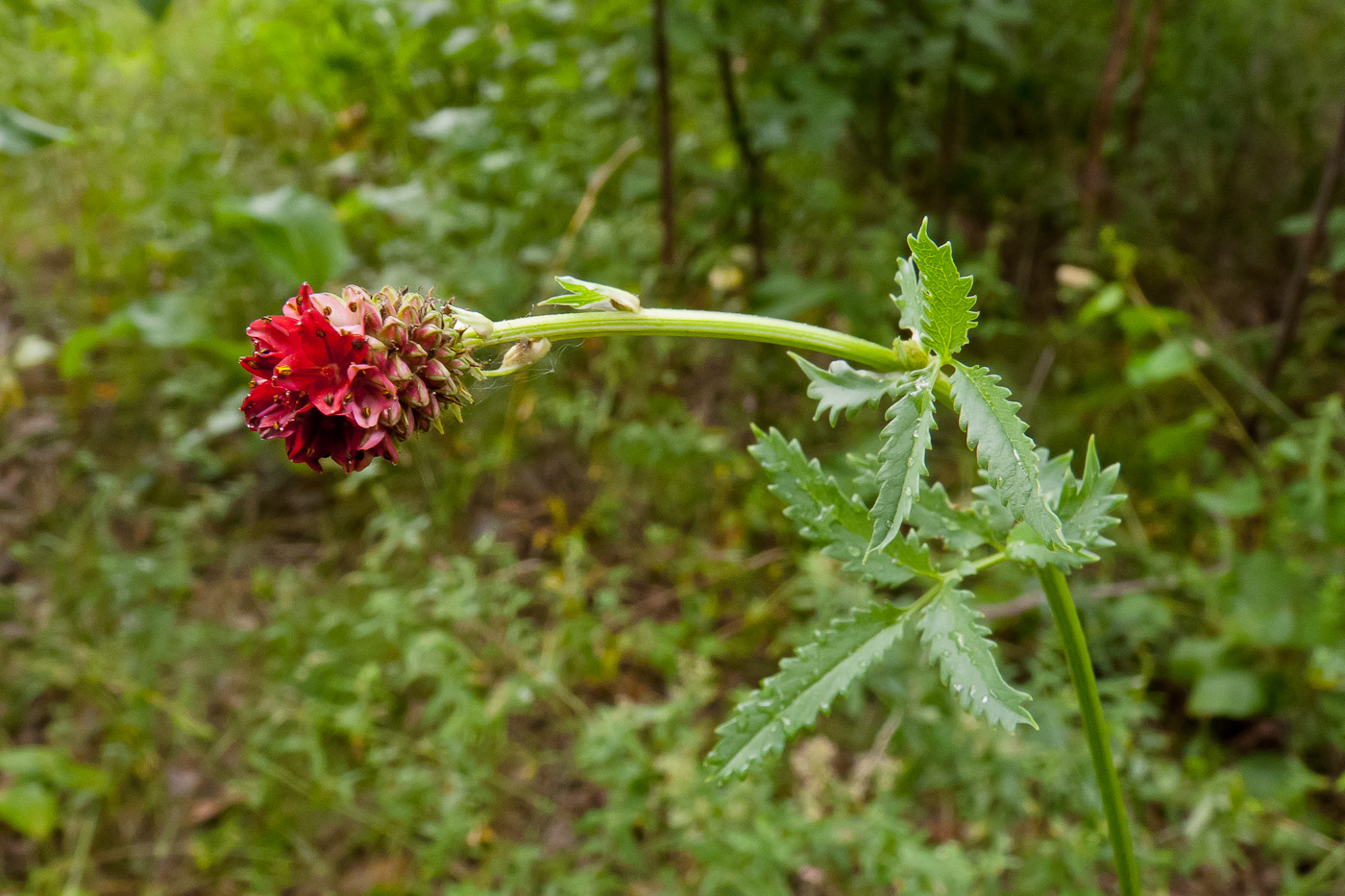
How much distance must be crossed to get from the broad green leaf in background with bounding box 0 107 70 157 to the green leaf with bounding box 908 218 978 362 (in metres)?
2.02

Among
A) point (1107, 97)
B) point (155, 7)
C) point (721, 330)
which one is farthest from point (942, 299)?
point (1107, 97)

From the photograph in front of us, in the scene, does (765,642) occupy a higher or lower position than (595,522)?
lower

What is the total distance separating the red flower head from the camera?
66 cm

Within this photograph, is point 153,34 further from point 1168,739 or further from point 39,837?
point 1168,739

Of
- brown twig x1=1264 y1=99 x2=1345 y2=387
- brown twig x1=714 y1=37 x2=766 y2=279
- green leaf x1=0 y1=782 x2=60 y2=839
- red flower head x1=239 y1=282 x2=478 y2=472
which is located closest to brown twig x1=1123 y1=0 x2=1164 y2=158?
brown twig x1=1264 y1=99 x2=1345 y2=387

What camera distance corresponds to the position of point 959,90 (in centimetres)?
279

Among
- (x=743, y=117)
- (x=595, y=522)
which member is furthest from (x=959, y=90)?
(x=595, y=522)

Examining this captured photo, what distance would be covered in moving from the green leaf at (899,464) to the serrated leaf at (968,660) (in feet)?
0.53

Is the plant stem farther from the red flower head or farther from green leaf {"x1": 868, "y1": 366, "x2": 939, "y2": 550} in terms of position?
the red flower head

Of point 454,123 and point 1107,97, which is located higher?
point 454,123

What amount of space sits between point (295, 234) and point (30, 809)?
1677mm

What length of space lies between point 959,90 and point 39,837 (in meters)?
3.39

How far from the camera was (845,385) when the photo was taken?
2.42ft

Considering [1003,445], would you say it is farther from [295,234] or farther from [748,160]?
[295,234]
